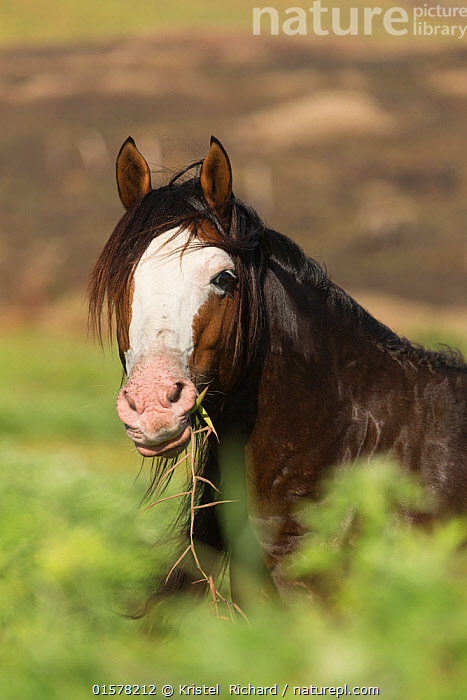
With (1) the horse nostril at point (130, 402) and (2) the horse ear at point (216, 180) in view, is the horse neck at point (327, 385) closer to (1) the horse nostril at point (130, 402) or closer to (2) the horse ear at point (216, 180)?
(2) the horse ear at point (216, 180)

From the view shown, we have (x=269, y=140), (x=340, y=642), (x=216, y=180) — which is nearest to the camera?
(x=340, y=642)

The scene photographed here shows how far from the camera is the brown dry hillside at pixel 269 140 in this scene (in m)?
19.7

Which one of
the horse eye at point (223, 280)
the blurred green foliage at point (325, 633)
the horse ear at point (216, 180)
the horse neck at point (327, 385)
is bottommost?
the horse neck at point (327, 385)

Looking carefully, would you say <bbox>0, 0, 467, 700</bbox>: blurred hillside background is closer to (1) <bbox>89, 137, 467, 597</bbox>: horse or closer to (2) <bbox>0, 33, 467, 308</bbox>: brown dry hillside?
(2) <bbox>0, 33, 467, 308</bbox>: brown dry hillside

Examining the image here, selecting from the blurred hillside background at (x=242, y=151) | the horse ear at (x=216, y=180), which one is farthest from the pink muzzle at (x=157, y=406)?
the blurred hillside background at (x=242, y=151)

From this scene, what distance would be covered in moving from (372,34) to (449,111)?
3126mm

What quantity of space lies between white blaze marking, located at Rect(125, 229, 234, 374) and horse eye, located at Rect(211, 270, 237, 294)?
17mm

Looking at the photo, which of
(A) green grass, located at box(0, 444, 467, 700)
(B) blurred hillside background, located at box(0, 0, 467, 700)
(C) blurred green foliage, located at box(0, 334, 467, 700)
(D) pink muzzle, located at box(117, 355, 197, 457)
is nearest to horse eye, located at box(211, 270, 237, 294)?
(D) pink muzzle, located at box(117, 355, 197, 457)

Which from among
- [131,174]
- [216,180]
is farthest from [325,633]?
[131,174]

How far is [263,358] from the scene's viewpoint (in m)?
2.60

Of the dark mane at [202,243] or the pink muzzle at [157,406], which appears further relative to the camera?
the dark mane at [202,243]

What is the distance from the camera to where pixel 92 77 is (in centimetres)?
2261

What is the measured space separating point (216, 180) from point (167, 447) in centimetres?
97

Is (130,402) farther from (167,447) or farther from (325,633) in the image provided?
(325,633)
